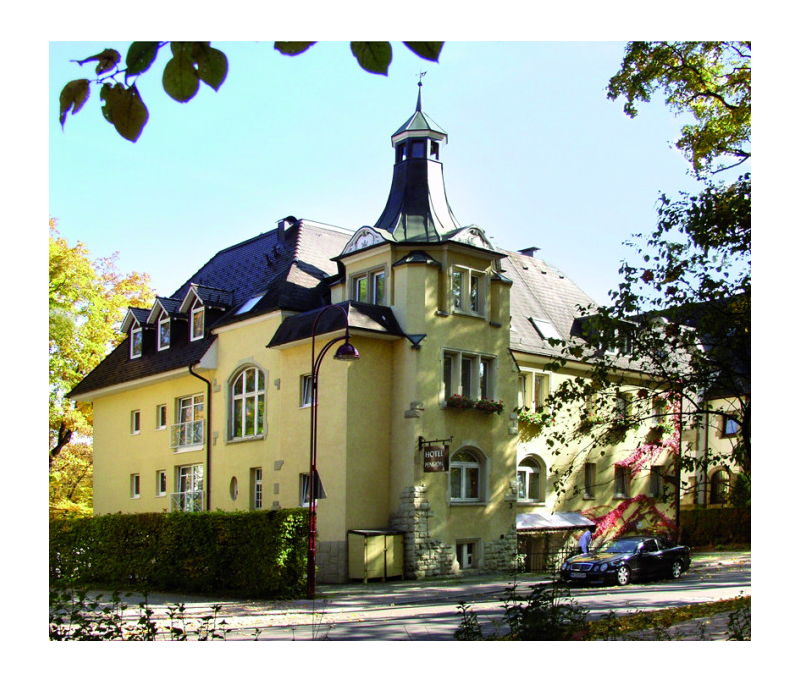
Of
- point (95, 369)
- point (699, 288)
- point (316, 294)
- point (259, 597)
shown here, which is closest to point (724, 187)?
point (699, 288)

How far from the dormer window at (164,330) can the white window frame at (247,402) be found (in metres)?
5.21

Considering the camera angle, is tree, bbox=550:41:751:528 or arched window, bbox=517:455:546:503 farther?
arched window, bbox=517:455:546:503

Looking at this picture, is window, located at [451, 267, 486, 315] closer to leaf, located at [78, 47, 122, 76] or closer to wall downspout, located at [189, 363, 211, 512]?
wall downspout, located at [189, 363, 211, 512]

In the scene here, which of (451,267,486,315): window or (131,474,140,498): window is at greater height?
(451,267,486,315): window

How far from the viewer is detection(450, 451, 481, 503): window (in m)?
29.3

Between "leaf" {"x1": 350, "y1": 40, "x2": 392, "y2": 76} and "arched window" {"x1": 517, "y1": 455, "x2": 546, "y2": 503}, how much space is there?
100ft

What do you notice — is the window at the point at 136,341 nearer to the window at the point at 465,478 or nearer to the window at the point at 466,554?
the window at the point at 465,478

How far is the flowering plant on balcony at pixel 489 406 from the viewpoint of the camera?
29.5 metres

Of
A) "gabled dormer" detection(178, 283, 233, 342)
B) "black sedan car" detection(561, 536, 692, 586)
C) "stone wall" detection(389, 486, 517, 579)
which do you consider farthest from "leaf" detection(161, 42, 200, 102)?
"gabled dormer" detection(178, 283, 233, 342)

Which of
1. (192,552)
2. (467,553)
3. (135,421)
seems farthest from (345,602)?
(135,421)

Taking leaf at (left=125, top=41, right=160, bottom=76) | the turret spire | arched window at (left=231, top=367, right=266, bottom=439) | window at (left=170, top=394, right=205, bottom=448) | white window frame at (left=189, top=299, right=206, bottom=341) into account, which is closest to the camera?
leaf at (left=125, top=41, right=160, bottom=76)

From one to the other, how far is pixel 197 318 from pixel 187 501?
22.3 ft

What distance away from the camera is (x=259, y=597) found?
20.7 m
